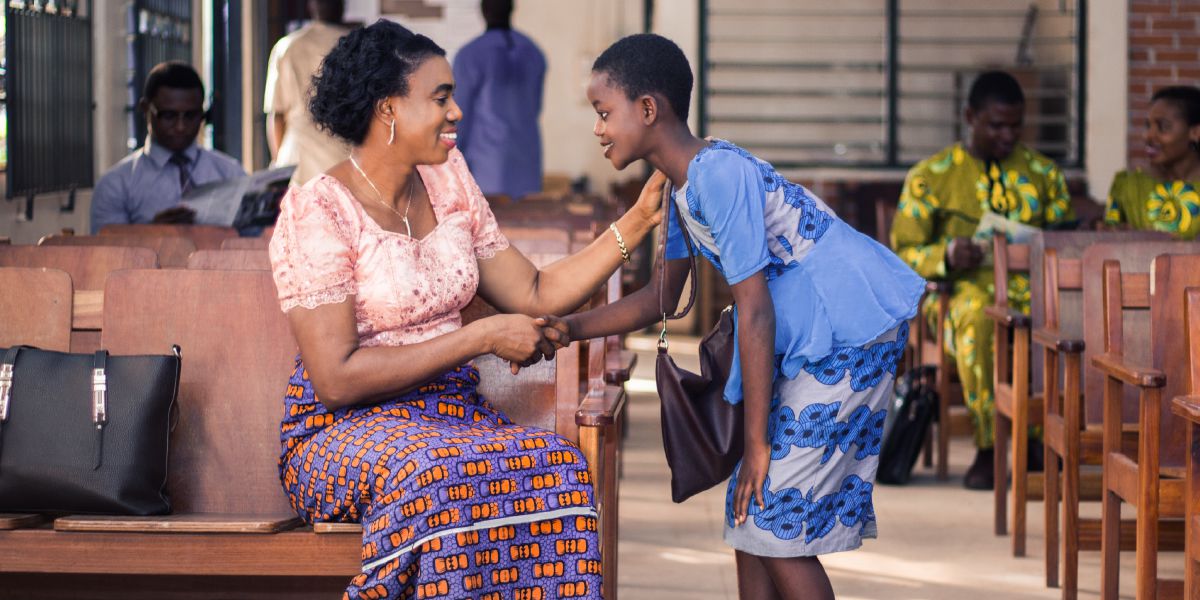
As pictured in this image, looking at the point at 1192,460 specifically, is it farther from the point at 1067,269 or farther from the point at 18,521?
the point at 18,521

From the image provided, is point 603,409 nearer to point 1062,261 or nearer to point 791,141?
point 1062,261

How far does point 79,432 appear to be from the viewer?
111 inches

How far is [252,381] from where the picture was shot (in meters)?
3.12

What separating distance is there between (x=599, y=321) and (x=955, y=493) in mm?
2941

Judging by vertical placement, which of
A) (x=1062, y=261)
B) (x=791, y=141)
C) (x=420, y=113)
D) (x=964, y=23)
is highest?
(x=964, y=23)

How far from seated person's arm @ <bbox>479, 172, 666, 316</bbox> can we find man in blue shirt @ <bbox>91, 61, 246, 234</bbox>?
9.51 feet

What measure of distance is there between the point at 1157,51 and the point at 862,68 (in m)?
2.80

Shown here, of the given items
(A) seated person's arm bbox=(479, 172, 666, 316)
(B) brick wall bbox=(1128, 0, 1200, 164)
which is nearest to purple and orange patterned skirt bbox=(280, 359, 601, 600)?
(A) seated person's arm bbox=(479, 172, 666, 316)

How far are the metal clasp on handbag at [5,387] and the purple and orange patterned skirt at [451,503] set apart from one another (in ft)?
1.80

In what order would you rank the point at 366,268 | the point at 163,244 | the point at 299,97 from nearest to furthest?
1. the point at 366,268
2. the point at 163,244
3. the point at 299,97

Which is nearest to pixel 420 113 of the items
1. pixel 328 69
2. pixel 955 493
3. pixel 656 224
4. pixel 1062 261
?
pixel 328 69

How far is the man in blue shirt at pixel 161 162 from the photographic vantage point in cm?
571

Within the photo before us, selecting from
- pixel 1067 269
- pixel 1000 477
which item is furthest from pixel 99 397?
pixel 1000 477

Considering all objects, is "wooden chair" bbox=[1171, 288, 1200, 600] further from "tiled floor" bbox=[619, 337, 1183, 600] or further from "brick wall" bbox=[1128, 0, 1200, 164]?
"brick wall" bbox=[1128, 0, 1200, 164]
